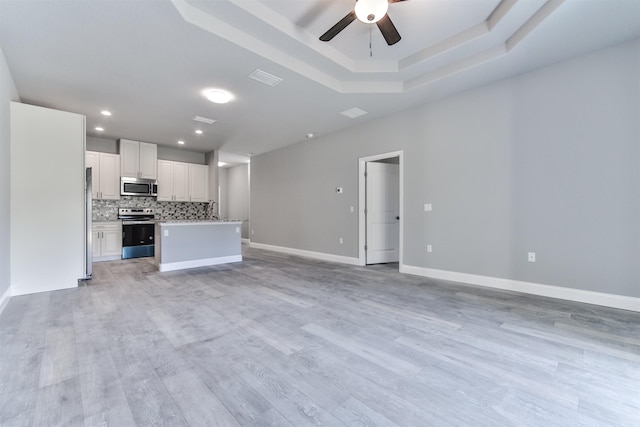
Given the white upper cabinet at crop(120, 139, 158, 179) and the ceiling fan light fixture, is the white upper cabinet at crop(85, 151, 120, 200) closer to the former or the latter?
the white upper cabinet at crop(120, 139, 158, 179)

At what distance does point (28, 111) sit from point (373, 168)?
522cm

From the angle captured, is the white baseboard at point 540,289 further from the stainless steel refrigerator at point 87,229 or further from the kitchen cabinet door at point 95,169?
the kitchen cabinet door at point 95,169

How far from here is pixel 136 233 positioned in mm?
6250

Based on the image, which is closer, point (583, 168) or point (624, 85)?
point (624, 85)

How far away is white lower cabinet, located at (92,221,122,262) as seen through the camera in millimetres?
5867

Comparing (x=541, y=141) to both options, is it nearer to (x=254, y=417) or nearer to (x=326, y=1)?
(x=326, y=1)

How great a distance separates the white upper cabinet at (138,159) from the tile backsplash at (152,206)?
62 cm

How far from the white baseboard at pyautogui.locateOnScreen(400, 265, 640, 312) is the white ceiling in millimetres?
2671

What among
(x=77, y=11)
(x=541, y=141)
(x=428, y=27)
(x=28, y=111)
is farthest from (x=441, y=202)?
(x=28, y=111)

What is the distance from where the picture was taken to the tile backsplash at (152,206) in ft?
20.7

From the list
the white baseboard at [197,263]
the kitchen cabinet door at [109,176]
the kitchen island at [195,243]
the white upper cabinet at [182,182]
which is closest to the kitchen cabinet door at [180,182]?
the white upper cabinet at [182,182]

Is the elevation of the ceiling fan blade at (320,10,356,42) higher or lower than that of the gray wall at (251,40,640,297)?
higher

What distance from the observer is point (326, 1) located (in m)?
2.59

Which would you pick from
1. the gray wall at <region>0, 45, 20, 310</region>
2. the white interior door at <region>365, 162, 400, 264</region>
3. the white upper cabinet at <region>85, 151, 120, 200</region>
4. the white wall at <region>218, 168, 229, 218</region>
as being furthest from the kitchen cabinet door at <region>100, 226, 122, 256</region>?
the white interior door at <region>365, 162, 400, 264</region>
